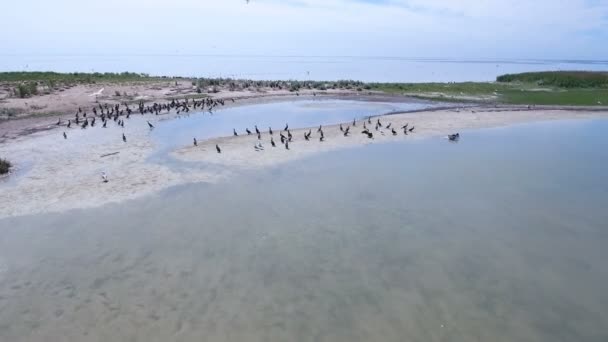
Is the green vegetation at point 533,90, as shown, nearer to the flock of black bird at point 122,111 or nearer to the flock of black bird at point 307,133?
the flock of black bird at point 307,133

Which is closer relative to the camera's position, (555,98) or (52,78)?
(555,98)

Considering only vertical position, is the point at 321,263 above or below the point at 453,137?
below

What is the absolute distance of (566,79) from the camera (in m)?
66.4

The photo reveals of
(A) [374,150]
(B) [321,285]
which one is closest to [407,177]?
(A) [374,150]

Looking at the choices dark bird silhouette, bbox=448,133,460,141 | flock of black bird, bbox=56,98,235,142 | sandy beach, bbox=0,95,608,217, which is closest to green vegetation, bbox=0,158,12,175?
sandy beach, bbox=0,95,608,217

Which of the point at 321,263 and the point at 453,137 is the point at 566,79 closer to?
the point at 453,137

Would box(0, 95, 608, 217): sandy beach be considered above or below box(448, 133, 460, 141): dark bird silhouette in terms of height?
below

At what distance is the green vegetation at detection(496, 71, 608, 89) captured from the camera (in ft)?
211

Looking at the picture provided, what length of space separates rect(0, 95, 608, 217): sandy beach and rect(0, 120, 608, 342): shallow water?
1.50 metres

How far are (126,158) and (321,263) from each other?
14.9 meters

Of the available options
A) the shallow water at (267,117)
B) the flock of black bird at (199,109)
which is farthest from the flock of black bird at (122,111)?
the shallow water at (267,117)

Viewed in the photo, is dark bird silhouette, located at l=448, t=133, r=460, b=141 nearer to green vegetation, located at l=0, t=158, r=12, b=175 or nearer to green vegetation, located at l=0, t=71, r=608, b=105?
green vegetation, located at l=0, t=71, r=608, b=105

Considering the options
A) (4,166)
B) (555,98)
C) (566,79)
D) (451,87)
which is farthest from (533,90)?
(4,166)

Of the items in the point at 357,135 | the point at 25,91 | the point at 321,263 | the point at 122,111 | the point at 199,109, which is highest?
the point at 25,91
